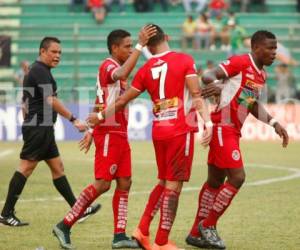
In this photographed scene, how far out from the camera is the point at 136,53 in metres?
9.27

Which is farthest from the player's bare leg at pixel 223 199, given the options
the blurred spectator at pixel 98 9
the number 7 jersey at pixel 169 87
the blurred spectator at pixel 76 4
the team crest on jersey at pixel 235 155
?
the blurred spectator at pixel 76 4

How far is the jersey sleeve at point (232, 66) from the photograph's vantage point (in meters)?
9.82

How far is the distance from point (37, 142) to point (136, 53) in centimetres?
286

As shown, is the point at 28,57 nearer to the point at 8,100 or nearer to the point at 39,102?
the point at 8,100

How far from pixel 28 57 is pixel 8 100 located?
4964 millimetres

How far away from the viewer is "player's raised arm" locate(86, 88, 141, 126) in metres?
9.38

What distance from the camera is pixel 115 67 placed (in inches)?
388

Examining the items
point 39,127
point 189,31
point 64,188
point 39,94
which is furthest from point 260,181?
point 189,31

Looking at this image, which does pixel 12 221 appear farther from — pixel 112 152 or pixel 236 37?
pixel 236 37

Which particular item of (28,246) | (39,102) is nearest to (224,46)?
(39,102)

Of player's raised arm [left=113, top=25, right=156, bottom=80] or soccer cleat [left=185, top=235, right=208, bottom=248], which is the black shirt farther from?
soccer cleat [left=185, top=235, right=208, bottom=248]

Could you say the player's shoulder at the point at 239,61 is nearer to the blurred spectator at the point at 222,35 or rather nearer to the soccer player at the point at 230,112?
the soccer player at the point at 230,112

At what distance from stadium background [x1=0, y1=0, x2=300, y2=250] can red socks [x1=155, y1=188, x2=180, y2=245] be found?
2.75 ft

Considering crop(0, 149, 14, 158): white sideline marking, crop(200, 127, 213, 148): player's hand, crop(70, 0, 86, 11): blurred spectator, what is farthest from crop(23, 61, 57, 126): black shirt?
crop(70, 0, 86, 11): blurred spectator
